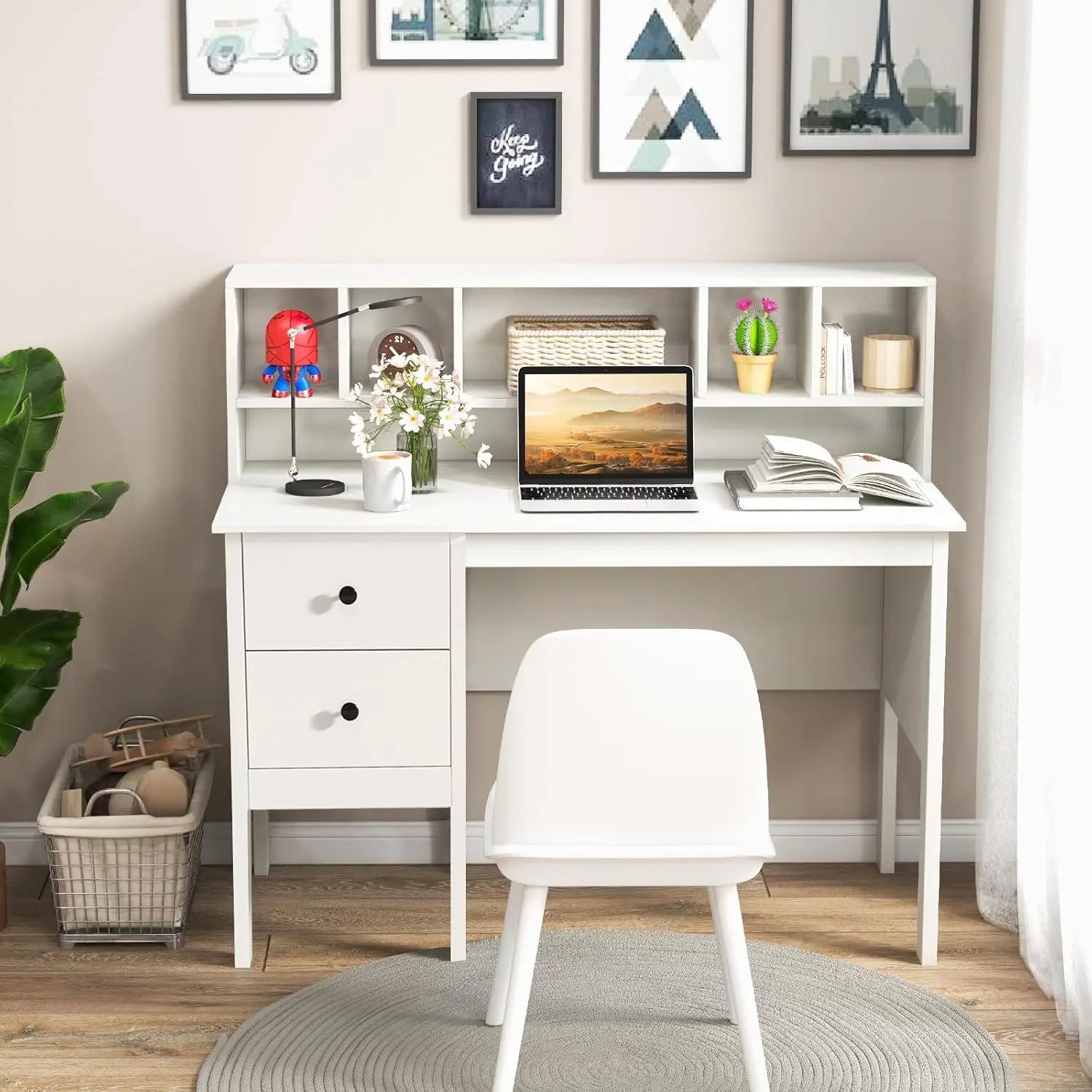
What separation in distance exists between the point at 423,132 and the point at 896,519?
1208 millimetres

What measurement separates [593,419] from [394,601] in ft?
1.69

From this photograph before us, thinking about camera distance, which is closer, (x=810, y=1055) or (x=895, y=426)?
(x=810, y=1055)

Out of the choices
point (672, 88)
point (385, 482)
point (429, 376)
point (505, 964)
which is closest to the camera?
point (505, 964)

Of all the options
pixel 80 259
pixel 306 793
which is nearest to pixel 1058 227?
pixel 306 793

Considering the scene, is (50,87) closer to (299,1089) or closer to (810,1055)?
(299,1089)

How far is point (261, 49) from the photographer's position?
322cm

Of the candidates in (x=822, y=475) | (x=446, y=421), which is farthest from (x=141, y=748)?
(x=822, y=475)

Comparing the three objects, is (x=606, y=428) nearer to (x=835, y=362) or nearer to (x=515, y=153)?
(x=835, y=362)

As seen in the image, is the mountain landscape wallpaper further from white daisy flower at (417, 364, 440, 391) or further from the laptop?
white daisy flower at (417, 364, 440, 391)

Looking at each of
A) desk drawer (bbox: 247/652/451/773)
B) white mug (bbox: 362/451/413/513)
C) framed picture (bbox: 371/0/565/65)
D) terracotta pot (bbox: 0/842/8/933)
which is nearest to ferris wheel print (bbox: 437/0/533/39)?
framed picture (bbox: 371/0/565/65)

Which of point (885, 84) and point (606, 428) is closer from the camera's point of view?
point (606, 428)

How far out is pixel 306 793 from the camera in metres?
3.01

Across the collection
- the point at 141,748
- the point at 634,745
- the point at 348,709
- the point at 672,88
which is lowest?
the point at 141,748

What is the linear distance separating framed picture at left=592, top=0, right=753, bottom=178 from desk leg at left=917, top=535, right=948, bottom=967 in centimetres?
93
